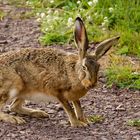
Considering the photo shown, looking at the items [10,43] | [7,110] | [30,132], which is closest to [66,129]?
[30,132]

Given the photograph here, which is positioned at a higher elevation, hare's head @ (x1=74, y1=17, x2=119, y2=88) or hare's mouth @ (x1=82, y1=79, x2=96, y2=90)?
hare's head @ (x1=74, y1=17, x2=119, y2=88)

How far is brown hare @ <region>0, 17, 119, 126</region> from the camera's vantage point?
6973 millimetres

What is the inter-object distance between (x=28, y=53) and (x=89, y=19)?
3188 millimetres

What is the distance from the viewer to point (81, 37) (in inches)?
275

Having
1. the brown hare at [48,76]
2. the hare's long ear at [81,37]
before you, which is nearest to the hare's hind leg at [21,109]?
the brown hare at [48,76]

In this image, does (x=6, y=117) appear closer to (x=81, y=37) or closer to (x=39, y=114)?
(x=39, y=114)

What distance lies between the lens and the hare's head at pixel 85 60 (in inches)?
266

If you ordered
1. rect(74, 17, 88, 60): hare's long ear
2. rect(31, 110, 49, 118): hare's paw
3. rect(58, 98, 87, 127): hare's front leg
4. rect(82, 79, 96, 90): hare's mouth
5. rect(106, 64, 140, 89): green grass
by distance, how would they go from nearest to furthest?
rect(82, 79, 96, 90): hare's mouth < rect(74, 17, 88, 60): hare's long ear < rect(58, 98, 87, 127): hare's front leg < rect(31, 110, 49, 118): hare's paw < rect(106, 64, 140, 89): green grass

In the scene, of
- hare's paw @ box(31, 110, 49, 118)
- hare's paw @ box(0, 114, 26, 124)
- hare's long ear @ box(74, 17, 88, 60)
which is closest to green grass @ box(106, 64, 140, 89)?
hare's paw @ box(31, 110, 49, 118)

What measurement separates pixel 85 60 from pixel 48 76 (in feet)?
1.41

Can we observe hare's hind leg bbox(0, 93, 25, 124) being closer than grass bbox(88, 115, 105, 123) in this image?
Yes

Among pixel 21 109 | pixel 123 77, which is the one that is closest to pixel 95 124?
pixel 21 109

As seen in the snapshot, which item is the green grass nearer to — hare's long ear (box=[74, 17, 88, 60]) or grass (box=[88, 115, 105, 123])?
grass (box=[88, 115, 105, 123])

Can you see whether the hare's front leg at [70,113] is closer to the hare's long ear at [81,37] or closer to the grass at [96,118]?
the grass at [96,118]
